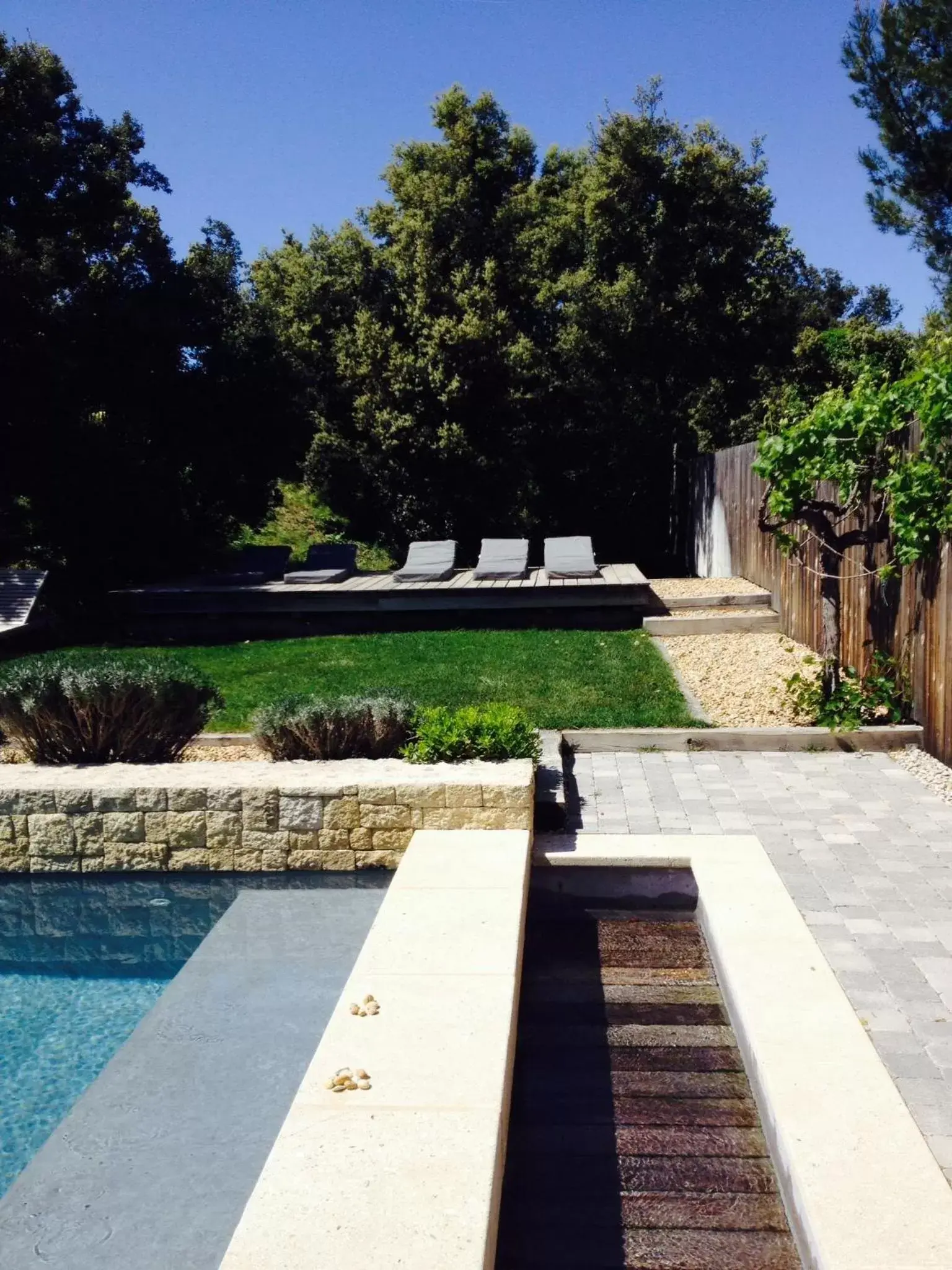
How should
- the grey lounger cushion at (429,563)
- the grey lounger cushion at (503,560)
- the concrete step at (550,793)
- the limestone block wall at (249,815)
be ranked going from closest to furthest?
the limestone block wall at (249,815)
the concrete step at (550,793)
the grey lounger cushion at (429,563)
the grey lounger cushion at (503,560)

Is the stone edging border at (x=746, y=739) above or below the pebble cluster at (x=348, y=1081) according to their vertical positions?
below

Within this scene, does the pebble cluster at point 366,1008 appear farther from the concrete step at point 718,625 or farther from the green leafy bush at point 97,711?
the concrete step at point 718,625

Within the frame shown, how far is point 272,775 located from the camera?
656cm

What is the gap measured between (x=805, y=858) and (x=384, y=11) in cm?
1034

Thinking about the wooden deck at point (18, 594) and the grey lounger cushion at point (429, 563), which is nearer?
the wooden deck at point (18, 594)

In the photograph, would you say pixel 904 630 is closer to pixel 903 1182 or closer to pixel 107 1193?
pixel 903 1182

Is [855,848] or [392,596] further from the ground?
[392,596]

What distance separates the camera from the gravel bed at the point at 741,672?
928 cm

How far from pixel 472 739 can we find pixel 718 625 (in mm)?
6878

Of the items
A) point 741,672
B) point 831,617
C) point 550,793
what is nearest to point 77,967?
Result: point 550,793

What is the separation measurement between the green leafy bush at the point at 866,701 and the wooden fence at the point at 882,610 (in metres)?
0.16

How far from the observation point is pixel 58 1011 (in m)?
4.98

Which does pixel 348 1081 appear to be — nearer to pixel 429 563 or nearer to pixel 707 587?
pixel 429 563

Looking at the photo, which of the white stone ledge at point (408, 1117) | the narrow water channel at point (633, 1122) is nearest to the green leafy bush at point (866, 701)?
the narrow water channel at point (633, 1122)
